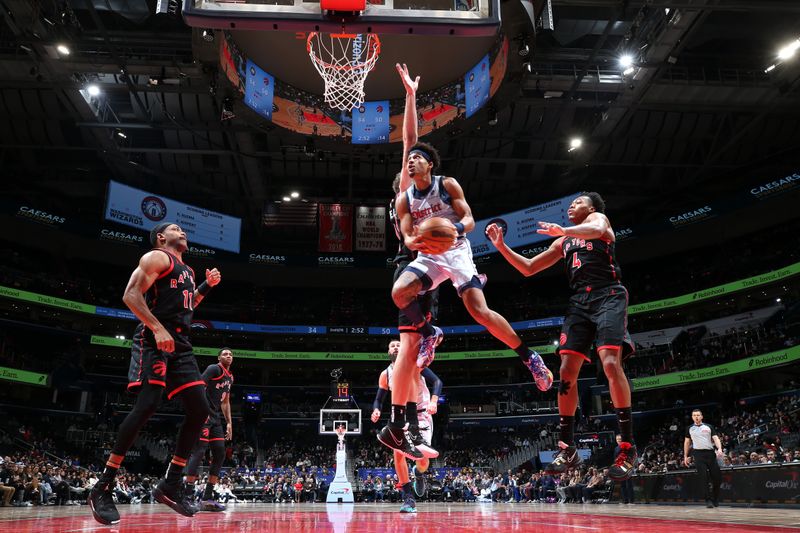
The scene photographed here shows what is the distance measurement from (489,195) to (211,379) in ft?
77.0

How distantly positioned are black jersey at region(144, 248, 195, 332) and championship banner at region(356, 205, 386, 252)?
22.2m

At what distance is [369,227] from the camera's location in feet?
90.0

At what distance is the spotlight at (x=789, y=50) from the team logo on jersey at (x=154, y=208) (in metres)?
22.9

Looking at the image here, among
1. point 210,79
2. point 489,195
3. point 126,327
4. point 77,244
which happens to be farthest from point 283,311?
point 210,79

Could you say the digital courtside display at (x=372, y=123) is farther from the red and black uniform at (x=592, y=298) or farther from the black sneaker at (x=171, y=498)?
the black sneaker at (x=171, y=498)

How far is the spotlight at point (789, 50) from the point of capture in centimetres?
1698

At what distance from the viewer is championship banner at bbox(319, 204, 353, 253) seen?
2727 centimetres

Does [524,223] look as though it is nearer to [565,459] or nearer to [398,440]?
[565,459]

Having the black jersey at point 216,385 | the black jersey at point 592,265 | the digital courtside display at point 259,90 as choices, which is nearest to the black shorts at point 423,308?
the black jersey at point 592,265

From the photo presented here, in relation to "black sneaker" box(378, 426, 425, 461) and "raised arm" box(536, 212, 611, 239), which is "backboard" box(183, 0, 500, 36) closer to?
"raised arm" box(536, 212, 611, 239)

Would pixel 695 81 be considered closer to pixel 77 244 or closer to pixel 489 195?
pixel 489 195

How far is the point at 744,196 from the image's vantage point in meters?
25.5

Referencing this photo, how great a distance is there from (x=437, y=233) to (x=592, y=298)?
1.75 metres

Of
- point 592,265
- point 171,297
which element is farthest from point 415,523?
point 171,297
